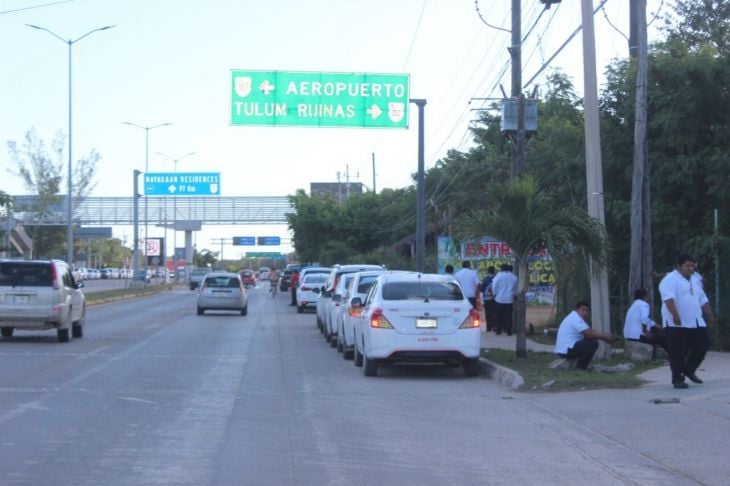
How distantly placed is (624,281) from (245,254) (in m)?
133

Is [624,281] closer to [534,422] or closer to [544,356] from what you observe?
[544,356]

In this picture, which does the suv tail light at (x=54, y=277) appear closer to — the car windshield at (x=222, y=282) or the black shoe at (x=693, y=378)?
the black shoe at (x=693, y=378)

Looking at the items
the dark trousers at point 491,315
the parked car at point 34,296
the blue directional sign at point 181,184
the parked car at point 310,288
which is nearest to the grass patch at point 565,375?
the dark trousers at point 491,315

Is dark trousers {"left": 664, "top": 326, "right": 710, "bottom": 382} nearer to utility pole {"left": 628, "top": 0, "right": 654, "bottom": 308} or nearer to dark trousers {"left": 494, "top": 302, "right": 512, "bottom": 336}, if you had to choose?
utility pole {"left": 628, "top": 0, "right": 654, "bottom": 308}

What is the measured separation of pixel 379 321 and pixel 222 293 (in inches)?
867

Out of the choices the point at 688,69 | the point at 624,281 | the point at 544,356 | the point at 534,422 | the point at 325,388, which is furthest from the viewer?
the point at 624,281

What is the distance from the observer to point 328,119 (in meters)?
25.5

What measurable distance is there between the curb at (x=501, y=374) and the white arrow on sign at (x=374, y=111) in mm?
9474

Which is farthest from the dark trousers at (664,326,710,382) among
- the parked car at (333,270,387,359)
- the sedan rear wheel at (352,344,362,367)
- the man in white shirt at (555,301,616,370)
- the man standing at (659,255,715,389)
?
the parked car at (333,270,387,359)

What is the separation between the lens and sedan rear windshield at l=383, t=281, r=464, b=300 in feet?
55.5

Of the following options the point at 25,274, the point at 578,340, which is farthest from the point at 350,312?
the point at 25,274

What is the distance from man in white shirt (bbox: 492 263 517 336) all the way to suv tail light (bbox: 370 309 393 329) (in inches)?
320

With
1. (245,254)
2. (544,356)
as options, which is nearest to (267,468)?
(544,356)

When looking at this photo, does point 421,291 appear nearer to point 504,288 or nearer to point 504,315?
point 504,288
